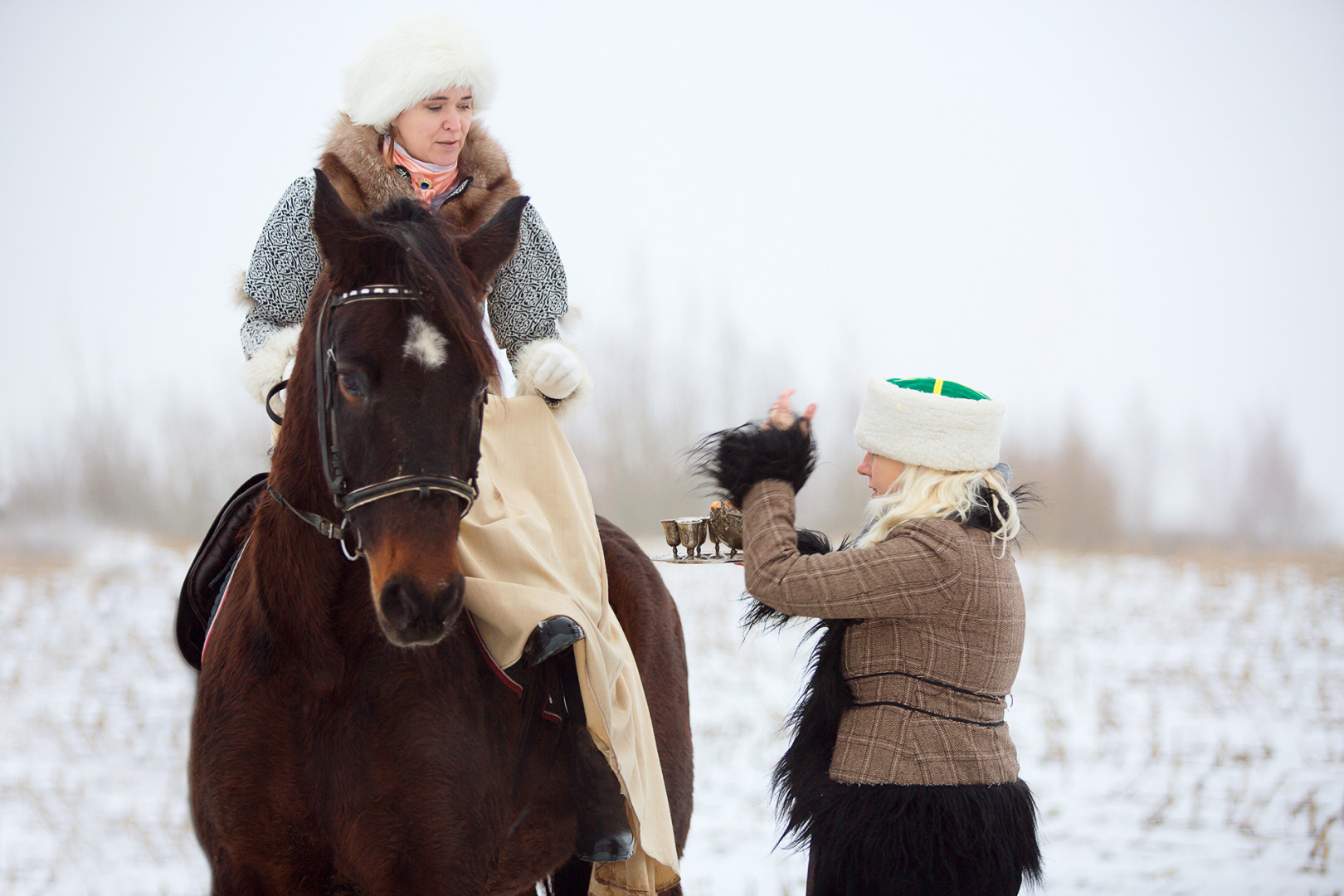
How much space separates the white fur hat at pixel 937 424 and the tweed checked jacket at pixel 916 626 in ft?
0.55

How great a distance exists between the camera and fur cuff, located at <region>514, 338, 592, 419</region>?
266 cm

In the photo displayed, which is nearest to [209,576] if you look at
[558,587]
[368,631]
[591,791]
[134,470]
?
[368,631]

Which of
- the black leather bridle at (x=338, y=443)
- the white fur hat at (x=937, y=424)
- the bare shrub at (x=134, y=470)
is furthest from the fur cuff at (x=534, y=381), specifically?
the bare shrub at (x=134, y=470)

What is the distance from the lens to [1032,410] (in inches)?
424

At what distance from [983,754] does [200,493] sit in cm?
1082

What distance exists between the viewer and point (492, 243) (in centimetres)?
210

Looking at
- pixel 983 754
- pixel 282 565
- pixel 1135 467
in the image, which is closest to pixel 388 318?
pixel 282 565

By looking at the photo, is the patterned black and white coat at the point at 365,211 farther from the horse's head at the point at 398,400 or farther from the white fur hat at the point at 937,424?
the white fur hat at the point at 937,424

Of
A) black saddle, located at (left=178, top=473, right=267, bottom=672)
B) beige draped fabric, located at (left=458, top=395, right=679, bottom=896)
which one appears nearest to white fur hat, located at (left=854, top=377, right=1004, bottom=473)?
beige draped fabric, located at (left=458, top=395, right=679, bottom=896)

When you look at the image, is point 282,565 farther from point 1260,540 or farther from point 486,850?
point 1260,540

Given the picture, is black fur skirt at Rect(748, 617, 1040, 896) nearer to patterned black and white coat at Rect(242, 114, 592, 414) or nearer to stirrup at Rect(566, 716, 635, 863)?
stirrup at Rect(566, 716, 635, 863)

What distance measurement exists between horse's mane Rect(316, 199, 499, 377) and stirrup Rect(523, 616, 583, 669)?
2.21 ft

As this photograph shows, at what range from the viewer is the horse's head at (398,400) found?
1672 mm

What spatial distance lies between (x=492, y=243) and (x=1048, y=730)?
571 centimetres
